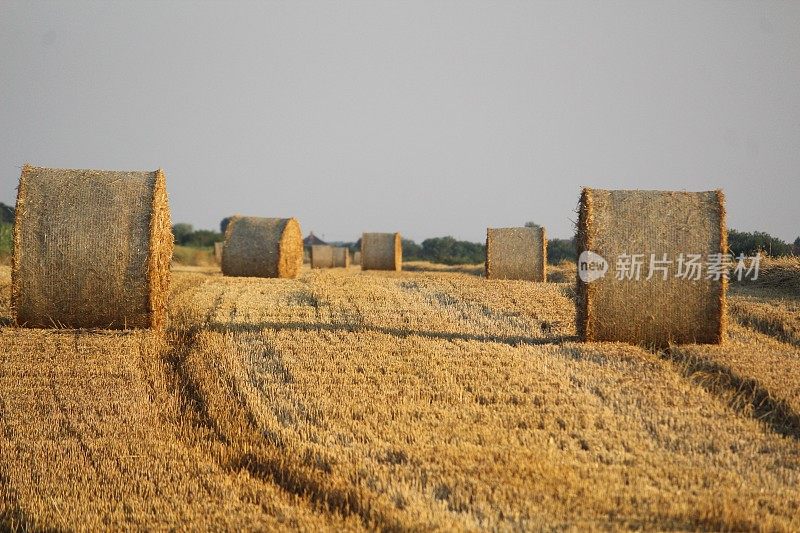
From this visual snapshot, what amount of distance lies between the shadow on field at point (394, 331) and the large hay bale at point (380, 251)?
1841 cm

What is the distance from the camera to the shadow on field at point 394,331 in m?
9.83

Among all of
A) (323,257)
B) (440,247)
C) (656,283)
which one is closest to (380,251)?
(323,257)

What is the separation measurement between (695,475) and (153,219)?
7.25 metres

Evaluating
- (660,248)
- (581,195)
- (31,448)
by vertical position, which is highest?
(581,195)

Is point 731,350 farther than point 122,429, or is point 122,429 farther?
point 731,350

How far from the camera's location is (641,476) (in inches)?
205

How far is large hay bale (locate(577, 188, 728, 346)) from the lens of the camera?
376 inches

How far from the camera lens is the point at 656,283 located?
9.54 metres

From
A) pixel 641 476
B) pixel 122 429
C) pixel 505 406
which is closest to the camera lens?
pixel 641 476

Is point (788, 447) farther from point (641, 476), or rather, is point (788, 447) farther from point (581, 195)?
point (581, 195)

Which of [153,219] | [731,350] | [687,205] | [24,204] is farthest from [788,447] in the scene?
[24,204]

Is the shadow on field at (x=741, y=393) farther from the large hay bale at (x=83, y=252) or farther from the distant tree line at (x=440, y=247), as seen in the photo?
the distant tree line at (x=440, y=247)
